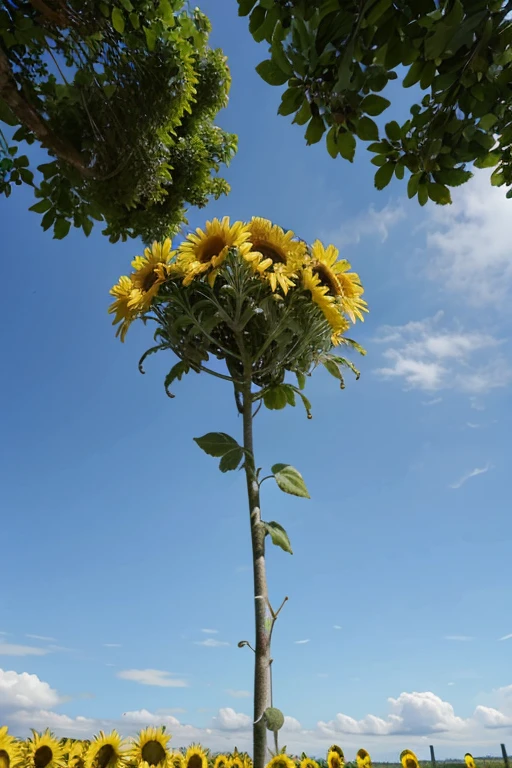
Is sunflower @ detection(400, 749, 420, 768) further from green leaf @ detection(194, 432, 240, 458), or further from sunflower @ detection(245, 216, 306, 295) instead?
sunflower @ detection(245, 216, 306, 295)

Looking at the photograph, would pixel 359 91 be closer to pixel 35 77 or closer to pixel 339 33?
pixel 339 33

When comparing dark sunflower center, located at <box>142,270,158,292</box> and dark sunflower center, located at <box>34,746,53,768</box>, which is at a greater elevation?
dark sunflower center, located at <box>142,270,158,292</box>

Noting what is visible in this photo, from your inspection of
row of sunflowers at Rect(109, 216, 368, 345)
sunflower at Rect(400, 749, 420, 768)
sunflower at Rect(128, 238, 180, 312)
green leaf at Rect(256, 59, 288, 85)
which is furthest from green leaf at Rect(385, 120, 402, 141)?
sunflower at Rect(400, 749, 420, 768)

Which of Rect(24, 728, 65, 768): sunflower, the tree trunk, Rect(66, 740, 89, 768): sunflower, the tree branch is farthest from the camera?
the tree branch

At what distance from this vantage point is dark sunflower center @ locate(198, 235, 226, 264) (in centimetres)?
192

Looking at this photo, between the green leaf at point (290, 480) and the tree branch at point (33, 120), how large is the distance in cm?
180

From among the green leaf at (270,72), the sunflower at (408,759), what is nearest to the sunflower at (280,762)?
the sunflower at (408,759)

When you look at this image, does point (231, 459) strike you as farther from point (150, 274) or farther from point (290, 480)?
point (150, 274)

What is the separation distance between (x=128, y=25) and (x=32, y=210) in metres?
0.97

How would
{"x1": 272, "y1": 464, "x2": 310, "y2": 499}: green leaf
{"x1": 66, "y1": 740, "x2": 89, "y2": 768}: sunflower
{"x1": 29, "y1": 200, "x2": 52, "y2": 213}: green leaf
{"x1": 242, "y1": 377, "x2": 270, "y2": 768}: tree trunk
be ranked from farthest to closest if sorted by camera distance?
1. {"x1": 29, "y1": 200, "x2": 52, "y2": 213}: green leaf
2. {"x1": 272, "y1": 464, "x2": 310, "y2": 499}: green leaf
3. {"x1": 242, "y1": 377, "x2": 270, "y2": 768}: tree trunk
4. {"x1": 66, "y1": 740, "x2": 89, "y2": 768}: sunflower

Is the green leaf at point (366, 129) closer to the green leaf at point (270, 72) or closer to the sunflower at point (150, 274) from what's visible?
the green leaf at point (270, 72)

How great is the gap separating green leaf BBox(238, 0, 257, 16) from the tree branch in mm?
1488

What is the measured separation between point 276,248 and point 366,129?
797 mm

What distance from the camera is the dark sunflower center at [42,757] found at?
A: 3.53 ft
